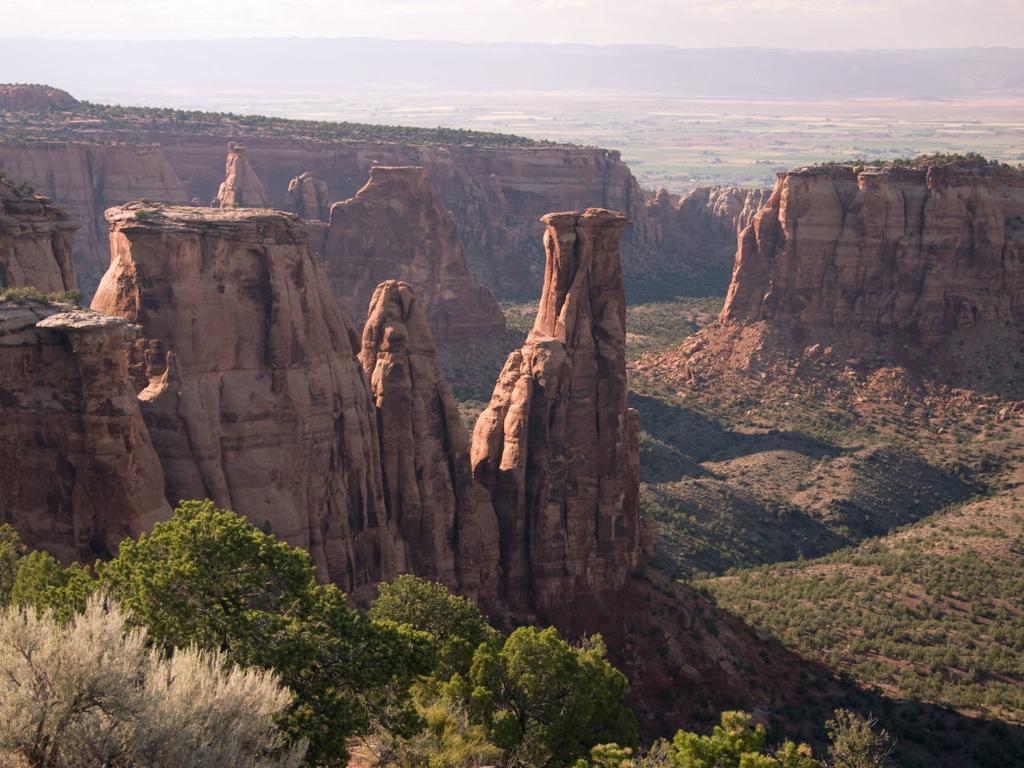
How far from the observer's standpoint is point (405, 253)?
9706 centimetres

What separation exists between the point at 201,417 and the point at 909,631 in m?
31.4

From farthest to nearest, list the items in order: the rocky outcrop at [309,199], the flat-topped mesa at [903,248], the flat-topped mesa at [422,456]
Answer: the rocky outcrop at [309,199], the flat-topped mesa at [903,248], the flat-topped mesa at [422,456]

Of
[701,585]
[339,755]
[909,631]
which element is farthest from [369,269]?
[339,755]

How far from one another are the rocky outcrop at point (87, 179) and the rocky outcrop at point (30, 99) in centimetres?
2845

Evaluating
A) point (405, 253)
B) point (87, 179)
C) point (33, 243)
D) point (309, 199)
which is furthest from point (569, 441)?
point (87, 179)

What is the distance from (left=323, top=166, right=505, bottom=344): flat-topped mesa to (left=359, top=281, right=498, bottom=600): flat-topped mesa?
152 ft

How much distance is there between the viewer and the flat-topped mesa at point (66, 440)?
115 feet

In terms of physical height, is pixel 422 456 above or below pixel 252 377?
below

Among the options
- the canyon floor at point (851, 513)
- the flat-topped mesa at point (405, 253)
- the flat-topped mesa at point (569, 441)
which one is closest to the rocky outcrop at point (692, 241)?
the canyon floor at point (851, 513)

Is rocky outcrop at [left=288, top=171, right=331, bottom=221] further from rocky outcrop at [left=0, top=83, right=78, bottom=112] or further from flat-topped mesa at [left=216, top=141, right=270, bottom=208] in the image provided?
rocky outcrop at [left=0, top=83, right=78, bottom=112]

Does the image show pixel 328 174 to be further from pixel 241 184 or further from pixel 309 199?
pixel 309 199

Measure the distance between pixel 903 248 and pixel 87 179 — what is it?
212 ft

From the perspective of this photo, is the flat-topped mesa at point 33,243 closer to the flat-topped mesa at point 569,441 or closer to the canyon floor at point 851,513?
the flat-topped mesa at point 569,441

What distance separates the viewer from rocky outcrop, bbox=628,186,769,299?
14800cm
